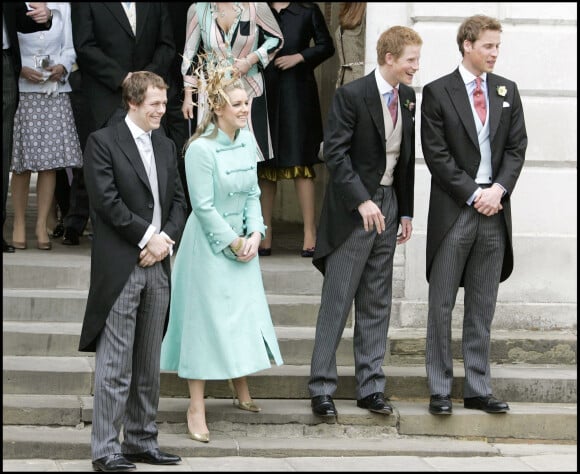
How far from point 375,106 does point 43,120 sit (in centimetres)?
292

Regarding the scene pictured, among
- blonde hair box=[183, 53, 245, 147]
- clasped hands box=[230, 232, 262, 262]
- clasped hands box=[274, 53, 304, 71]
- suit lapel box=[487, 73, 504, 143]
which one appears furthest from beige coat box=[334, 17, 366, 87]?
clasped hands box=[230, 232, 262, 262]

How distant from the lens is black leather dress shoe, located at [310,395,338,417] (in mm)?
7773

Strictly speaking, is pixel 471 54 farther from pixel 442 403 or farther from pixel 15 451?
pixel 15 451

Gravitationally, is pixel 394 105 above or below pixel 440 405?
above

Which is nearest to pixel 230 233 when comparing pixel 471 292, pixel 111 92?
pixel 471 292

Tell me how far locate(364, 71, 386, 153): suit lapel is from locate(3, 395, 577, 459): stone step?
1529mm

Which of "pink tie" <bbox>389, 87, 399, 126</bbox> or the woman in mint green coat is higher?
"pink tie" <bbox>389, 87, 399, 126</bbox>

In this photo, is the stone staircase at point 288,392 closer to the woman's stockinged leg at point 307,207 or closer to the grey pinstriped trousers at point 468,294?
the grey pinstriped trousers at point 468,294

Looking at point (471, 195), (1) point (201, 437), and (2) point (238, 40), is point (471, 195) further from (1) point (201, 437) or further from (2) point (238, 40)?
(2) point (238, 40)

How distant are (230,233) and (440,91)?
144cm

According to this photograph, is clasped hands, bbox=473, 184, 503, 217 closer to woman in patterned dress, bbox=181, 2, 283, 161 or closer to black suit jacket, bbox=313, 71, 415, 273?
black suit jacket, bbox=313, 71, 415, 273

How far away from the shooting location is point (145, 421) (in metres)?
7.22

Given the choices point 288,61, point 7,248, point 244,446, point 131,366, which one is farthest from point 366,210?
point 7,248

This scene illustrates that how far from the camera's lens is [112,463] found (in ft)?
22.9
